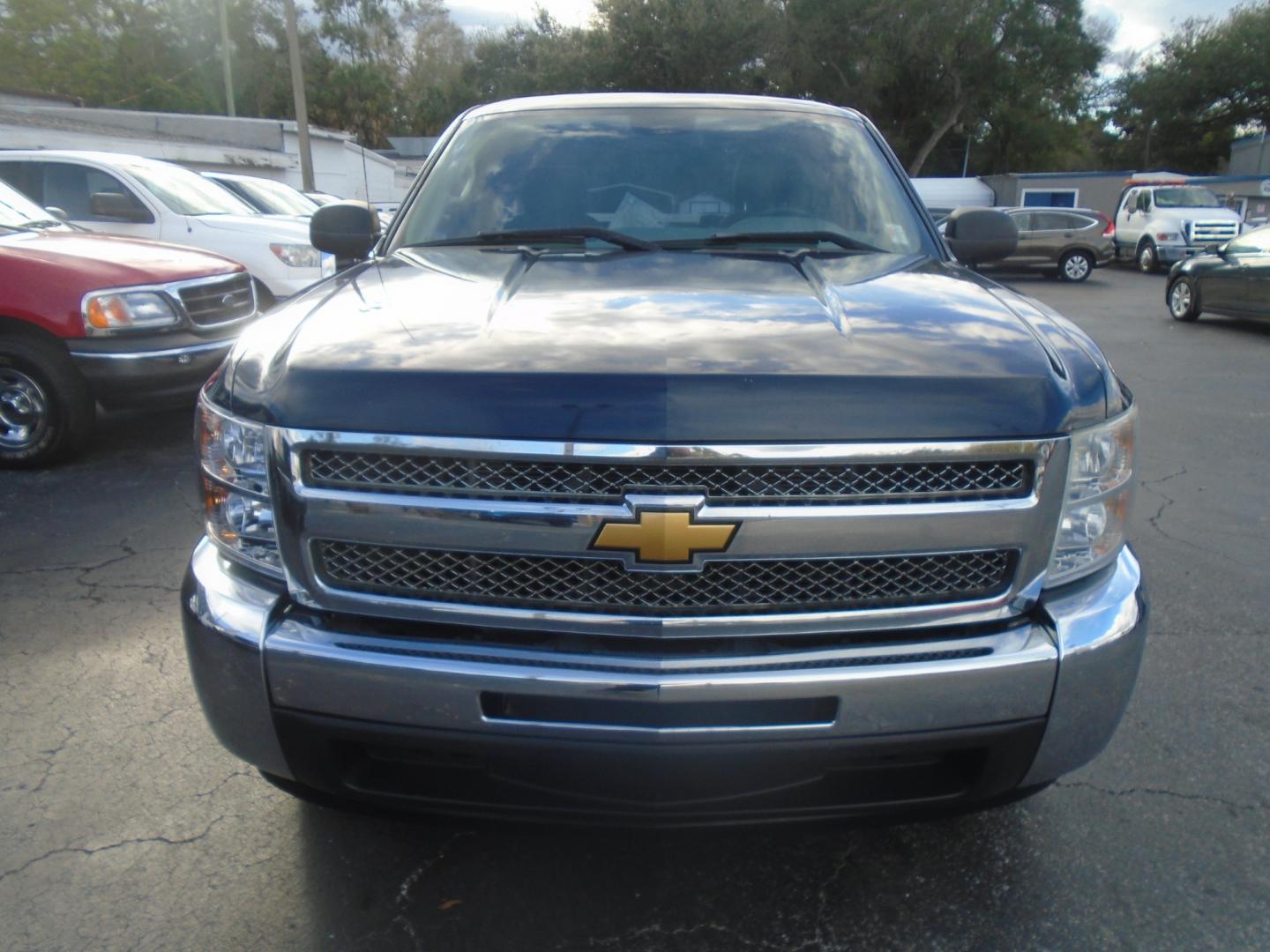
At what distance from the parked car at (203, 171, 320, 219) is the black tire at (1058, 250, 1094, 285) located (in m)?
16.9

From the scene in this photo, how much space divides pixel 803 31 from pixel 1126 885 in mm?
40146

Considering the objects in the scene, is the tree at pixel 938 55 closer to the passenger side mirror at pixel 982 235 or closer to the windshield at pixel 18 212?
the windshield at pixel 18 212

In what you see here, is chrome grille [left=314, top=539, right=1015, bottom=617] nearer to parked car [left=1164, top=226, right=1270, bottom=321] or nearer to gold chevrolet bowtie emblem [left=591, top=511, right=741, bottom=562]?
gold chevrolet bowtie emblem [left=591, top=511, right=741, bottom=562]

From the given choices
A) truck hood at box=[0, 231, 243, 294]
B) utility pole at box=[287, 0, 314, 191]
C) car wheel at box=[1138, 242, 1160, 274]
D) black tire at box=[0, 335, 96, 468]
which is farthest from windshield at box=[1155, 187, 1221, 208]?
black tire at box=[0, 335, 96, 468]

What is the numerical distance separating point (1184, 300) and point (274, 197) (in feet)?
41.4

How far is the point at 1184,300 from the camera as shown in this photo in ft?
47.2

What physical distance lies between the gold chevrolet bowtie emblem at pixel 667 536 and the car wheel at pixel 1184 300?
14579 millimetres

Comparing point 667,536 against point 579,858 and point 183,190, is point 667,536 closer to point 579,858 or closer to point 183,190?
point 579,858

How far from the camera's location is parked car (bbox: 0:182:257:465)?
571 cm

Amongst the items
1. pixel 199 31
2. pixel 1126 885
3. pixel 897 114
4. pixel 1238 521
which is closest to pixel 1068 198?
pixel 897 114

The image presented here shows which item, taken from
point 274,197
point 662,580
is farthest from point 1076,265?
point 662,580

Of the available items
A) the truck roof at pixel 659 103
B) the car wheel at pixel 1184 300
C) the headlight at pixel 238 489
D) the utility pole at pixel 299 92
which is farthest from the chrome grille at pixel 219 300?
the utility pole at pixel 299 92

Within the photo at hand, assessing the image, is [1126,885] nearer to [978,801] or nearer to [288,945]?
[978,801]

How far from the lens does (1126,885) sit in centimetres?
234
